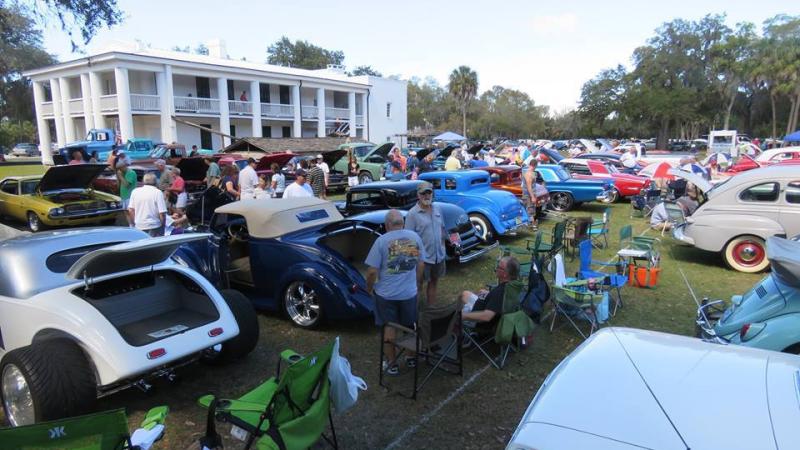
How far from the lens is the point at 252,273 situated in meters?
6.28

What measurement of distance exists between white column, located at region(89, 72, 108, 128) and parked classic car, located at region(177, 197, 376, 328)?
2777 cm

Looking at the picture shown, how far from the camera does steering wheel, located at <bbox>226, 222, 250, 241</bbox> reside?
6.75m

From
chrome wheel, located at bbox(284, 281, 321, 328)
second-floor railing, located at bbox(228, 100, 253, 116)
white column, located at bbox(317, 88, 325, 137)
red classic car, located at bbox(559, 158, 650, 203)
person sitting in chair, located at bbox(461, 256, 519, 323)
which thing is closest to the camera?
person sitting in chair, located at bbox(461, 256, 519, 323)

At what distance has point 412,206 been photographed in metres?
9.22

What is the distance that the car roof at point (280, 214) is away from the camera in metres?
6.15

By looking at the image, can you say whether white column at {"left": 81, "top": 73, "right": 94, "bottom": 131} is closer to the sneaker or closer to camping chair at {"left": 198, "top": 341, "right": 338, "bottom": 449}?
the sneaker

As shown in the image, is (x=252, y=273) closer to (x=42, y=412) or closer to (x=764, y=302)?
(x=42, y=412)

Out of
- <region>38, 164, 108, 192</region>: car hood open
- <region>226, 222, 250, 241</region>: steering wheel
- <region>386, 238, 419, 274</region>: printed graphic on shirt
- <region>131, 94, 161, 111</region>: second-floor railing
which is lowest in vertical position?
<region>226, 222, 250, 241</region>: steering wheel

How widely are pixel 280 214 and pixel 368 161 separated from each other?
45.5 ft

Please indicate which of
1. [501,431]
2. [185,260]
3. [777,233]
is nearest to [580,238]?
[777,233]

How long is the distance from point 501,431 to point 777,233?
673cm

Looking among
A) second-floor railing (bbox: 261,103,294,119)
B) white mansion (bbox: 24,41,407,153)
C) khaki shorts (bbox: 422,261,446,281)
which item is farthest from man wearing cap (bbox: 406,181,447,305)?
second-floor railing (bbox: 261,103,294,119)

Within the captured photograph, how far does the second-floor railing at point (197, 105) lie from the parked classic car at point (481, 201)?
2445cm

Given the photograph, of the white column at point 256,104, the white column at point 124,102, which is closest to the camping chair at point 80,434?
the white column at point 124,102
